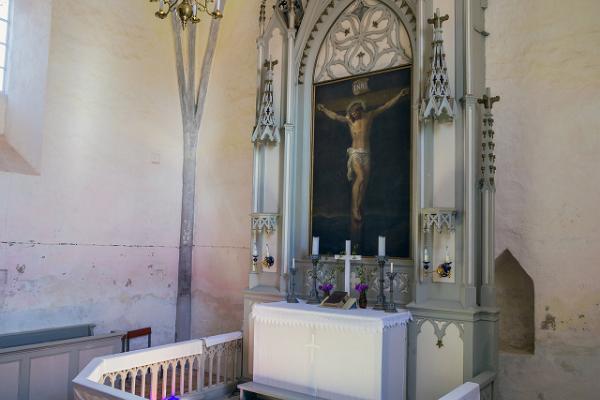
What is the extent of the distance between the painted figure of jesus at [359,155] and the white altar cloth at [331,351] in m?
1.29

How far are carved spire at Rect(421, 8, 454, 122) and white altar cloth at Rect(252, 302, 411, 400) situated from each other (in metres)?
2.16

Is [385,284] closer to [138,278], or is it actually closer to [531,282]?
[531,282]

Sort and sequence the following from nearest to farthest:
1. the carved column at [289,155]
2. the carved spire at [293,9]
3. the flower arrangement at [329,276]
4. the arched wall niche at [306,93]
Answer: the flower arrangement at [329,276] → the carved column at [289,155] → the arched wall niche at [306,93] → the carved spire at [293,9]

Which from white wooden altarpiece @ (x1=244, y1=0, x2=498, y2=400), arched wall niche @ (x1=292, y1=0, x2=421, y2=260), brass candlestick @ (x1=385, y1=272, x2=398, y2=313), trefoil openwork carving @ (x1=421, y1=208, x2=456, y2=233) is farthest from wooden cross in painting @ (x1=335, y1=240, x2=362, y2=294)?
arched wall niche @ (x1=292, y1=0, x2=421, y2=260)

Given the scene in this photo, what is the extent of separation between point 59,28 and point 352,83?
13.9 ft

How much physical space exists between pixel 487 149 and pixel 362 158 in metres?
1.56

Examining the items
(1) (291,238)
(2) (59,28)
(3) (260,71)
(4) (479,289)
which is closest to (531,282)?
(4) (479,289)

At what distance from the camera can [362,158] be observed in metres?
6.62

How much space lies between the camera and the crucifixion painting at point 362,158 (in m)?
6.34

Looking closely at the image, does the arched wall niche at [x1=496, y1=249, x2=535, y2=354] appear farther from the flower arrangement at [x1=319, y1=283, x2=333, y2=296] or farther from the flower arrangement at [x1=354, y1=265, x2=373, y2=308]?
the flower arrangement at [x1=319, y1=283, x2=333, y2=296]

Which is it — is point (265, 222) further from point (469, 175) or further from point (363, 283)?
point (469, 175)

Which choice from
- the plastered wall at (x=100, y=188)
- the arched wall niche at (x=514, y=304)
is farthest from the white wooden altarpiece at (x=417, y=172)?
the plastered wall at (x=100, y=188)

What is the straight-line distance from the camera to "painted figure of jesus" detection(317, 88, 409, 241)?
21.6 ft

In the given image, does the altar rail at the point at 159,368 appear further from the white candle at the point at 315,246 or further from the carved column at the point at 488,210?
the carved column at the point at 488,210
